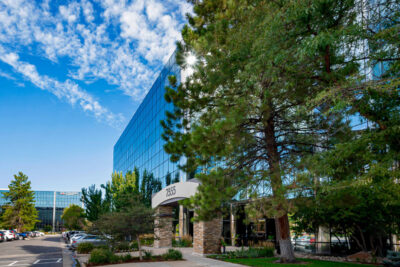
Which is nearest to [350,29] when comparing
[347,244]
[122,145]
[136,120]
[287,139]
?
[287,139]

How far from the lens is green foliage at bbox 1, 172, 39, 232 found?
66.9 m

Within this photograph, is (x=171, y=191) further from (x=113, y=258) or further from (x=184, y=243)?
(x=113, y=258)

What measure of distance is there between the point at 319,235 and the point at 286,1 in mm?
14837

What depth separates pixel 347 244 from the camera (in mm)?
18219

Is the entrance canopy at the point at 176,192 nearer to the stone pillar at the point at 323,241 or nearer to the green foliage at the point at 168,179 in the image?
the green foliage at the point at 168,179

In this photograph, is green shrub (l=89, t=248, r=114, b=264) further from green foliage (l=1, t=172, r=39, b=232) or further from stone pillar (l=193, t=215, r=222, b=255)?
green foliage (l=1, t=172, r=39, b=232)

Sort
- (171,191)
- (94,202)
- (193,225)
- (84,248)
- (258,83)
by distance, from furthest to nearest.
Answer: (94,202) < (193,225) < (171,191) < (84,248) < (258,83)

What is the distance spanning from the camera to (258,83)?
12.0m

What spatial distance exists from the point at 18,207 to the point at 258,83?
70.3 meters

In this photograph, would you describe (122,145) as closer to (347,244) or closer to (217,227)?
(217,227)

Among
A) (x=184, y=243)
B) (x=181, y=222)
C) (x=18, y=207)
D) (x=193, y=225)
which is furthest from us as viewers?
(x=18, y=207)

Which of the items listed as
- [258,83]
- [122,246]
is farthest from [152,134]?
[258,83]

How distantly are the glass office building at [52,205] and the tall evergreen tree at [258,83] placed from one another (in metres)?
124

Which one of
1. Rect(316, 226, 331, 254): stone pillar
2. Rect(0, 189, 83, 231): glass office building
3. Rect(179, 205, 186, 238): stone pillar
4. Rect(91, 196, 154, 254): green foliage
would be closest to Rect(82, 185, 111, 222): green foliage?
Rect(179, 205, 186, 238): stone pillar
